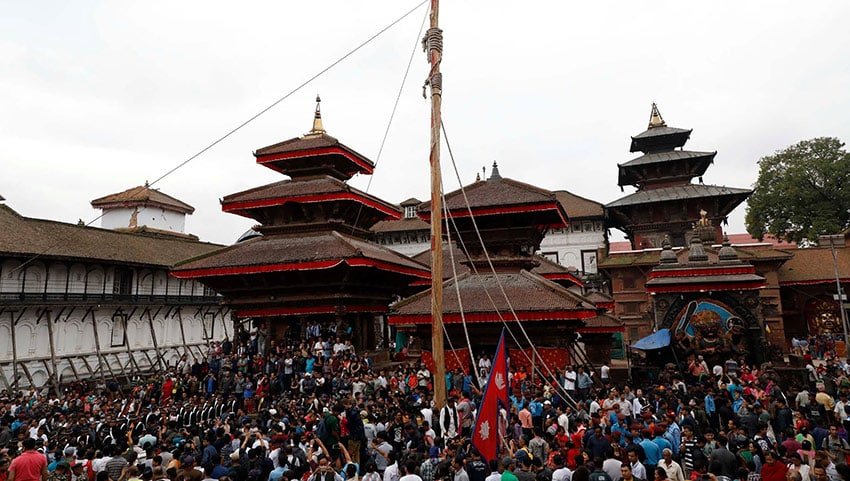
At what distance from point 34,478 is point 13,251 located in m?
24.5

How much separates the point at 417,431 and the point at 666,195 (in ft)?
111

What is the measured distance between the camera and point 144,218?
57.8 metres

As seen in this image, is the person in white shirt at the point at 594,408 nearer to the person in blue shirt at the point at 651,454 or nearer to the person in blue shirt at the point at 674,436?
the person in blue shirt at the point at 674,436

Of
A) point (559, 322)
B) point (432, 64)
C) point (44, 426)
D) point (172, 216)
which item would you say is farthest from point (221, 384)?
point (172, 216)

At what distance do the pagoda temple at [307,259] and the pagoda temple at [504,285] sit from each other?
4.74 metres

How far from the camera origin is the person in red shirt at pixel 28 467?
835 centimetres

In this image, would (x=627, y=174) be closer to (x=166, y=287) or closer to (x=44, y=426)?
(x=166, y=287)

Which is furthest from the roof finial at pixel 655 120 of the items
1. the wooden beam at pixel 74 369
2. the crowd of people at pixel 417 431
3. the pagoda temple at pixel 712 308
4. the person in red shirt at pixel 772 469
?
the wooden beam at pixel 74 369

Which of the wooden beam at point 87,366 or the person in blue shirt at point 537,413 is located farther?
the wooden beam at point 87,366

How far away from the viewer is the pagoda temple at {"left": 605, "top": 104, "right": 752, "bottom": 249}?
36.8 metres

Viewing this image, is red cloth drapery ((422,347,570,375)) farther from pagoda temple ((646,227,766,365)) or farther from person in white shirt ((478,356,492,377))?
pagoda temple ((646,227,766,365))

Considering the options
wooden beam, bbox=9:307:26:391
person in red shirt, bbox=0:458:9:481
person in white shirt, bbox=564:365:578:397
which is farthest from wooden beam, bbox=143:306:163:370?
person in white shirt, bbox=564:365:578:397

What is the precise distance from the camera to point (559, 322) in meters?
15.9

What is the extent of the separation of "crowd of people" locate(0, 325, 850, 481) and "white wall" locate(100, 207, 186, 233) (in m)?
43.7
